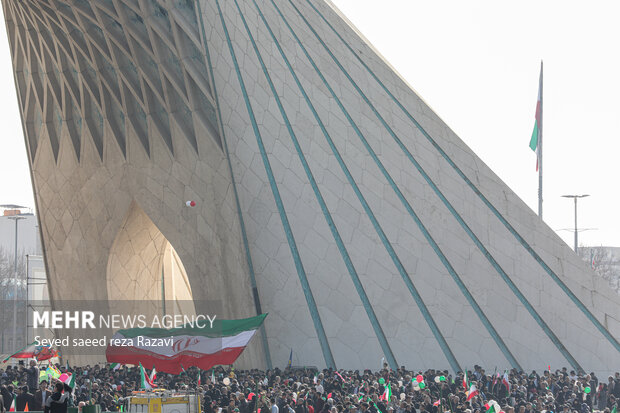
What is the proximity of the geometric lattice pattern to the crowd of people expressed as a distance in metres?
8.92

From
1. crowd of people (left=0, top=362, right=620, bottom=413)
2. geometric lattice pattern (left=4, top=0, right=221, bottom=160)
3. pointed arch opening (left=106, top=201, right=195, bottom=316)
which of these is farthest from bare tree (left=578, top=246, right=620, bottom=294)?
crowd of people (left=0, top=362, right=620, bottom=413)

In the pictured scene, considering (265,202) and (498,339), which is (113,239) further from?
(498,339)

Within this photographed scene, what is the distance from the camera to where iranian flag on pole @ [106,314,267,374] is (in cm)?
1474

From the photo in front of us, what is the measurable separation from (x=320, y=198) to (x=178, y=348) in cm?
727

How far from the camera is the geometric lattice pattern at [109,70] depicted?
76.5 feet

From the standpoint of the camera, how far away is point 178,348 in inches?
590

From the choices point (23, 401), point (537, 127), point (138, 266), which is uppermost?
point (537, 127)

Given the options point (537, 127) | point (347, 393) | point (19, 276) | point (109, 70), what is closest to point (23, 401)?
point (347, 393)

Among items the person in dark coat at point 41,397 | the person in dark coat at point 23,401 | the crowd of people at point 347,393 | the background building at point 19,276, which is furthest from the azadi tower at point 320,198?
the background building at point 19,276

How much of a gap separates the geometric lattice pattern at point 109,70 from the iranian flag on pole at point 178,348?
8.79 m

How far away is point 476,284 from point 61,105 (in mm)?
16330

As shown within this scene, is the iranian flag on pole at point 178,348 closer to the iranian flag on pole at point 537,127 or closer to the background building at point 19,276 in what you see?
the iranian flag on pole at point 537,127

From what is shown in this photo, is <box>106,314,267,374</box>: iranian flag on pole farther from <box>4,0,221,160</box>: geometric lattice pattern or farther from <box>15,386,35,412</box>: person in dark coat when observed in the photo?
<box>4,0,221,160</box>: geometric lattice pattern

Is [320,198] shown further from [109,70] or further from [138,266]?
[138,266]
